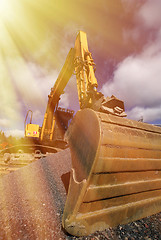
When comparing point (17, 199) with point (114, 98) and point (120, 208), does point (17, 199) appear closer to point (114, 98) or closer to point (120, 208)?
point (120, 208)

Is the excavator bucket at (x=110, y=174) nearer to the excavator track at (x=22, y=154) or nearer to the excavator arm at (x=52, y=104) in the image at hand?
the excavator track at (x=22, y=154)

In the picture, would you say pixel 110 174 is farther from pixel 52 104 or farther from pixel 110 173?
pixel 52 104

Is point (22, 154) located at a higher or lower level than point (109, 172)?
lower

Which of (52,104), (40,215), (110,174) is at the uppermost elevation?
(52,104)

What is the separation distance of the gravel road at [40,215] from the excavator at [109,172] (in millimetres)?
105

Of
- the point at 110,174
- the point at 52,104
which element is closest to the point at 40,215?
the point at 110,174

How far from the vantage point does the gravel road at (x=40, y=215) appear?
48.3 inches

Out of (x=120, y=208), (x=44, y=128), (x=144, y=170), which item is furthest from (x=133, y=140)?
(x=44, y=128)

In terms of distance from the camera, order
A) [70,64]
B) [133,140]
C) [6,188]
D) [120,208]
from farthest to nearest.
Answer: [70,64]
[6,188]
[133,140]
[120,208]

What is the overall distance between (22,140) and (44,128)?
1627 millimetres

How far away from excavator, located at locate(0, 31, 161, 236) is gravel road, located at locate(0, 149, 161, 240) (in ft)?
0.34

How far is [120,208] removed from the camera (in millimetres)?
1344

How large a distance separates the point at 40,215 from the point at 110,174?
44.1 inches

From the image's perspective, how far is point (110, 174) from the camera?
1.29m
